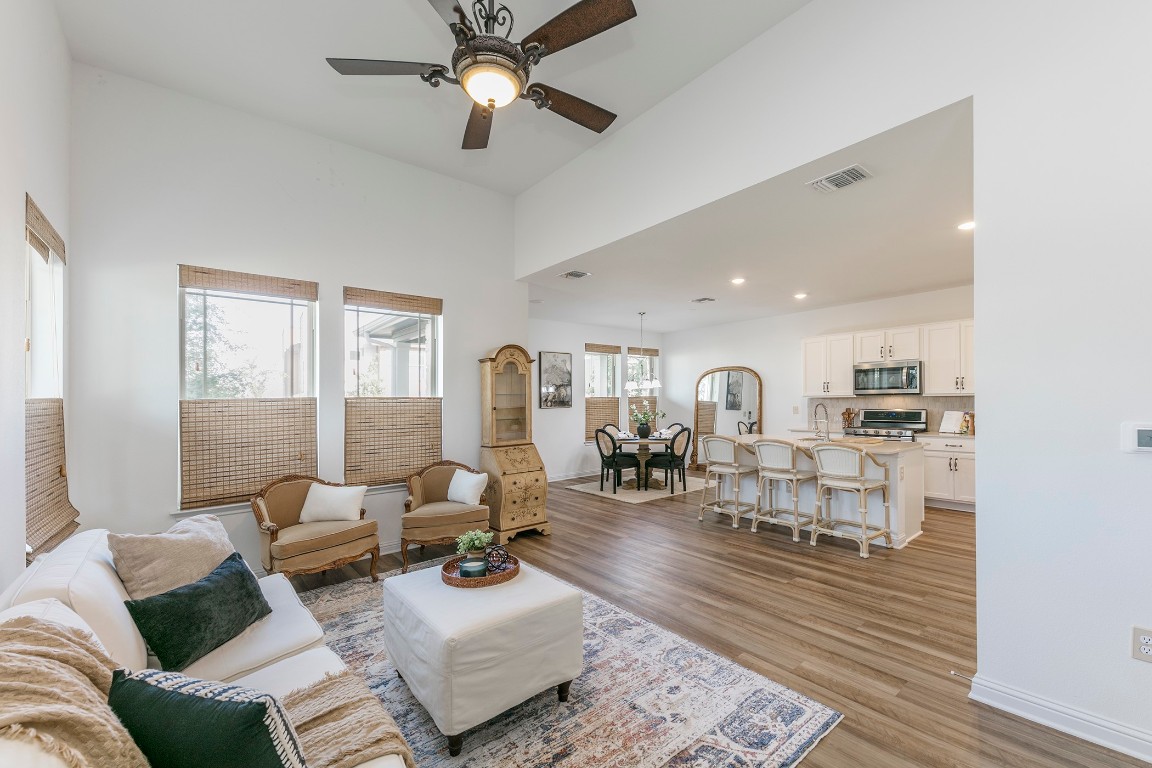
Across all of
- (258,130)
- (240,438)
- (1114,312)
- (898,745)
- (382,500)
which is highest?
(258,130)

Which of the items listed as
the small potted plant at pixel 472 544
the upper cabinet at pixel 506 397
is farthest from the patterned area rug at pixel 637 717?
the upper cabinet at pixel 506 397

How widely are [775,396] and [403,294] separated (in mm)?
6196

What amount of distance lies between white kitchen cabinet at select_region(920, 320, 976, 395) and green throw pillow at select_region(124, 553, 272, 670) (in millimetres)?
7193

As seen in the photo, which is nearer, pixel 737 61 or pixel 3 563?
pixel 3 563

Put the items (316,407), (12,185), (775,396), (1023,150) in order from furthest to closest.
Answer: (775,396), (316,407), (1023,150), (12,185)

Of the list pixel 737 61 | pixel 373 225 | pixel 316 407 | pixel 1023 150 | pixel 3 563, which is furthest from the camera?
pixel 373 225

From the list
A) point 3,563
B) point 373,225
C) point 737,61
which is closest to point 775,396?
point 737,61

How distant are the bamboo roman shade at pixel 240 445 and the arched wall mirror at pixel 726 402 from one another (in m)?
6.03

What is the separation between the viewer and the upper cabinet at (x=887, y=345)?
6.29 metres

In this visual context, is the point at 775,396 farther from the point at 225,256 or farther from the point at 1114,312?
the point at 225,256

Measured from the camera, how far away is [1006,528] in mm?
2102

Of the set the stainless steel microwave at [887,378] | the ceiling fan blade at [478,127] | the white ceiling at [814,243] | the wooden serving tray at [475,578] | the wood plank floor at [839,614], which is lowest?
the wood plank floor at [839,614]

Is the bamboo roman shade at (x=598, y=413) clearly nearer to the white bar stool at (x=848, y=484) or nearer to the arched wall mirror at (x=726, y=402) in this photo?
the arched wall mirror at (x=726, y=402)

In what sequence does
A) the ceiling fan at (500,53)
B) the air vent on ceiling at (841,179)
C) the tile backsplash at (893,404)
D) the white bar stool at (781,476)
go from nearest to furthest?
the ceiling fan at (500,53) < the air vent on ceiling at (841,179) < the white bar stool at (781,476) < the tile backsplash at (893,404)
